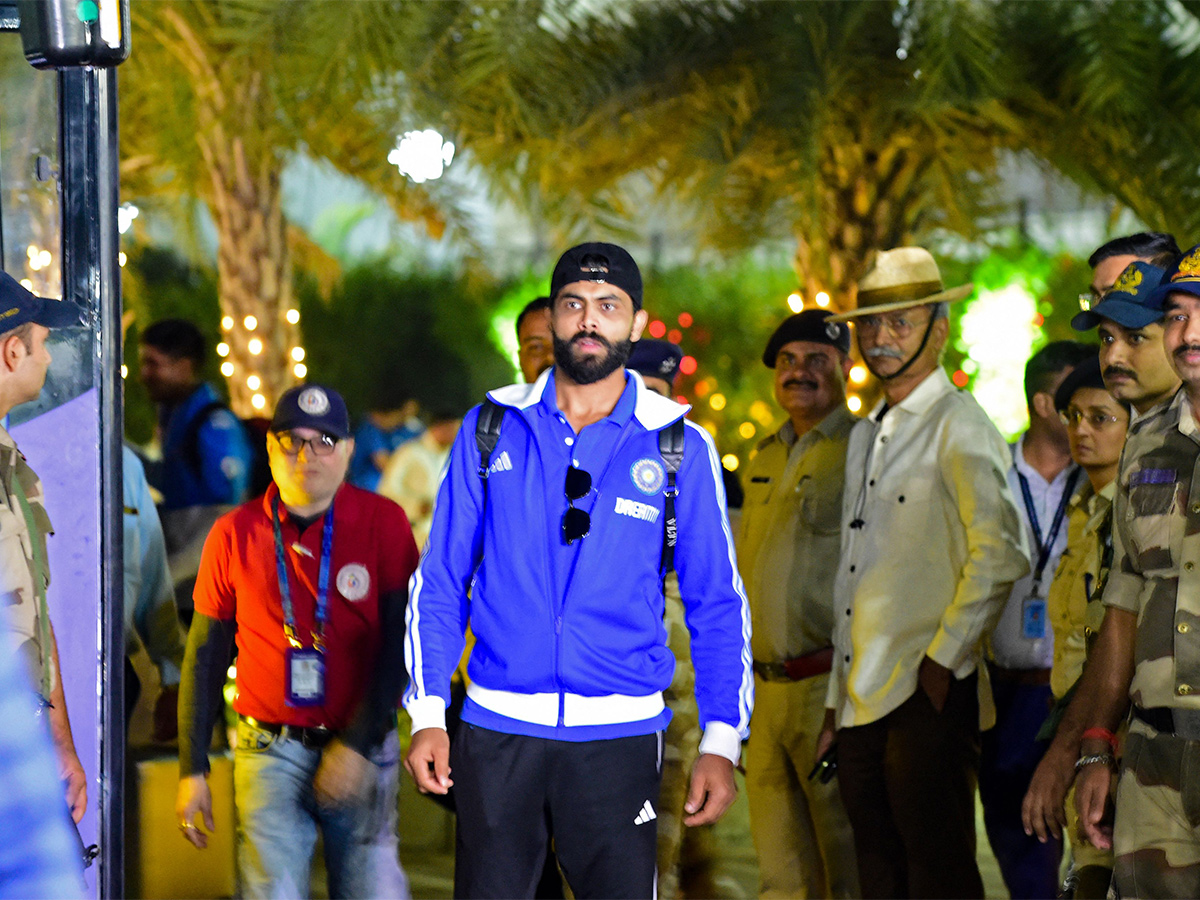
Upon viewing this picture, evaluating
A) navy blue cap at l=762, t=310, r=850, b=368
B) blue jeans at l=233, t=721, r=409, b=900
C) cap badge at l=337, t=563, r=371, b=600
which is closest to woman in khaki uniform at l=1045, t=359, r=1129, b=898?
navy blue cap at l=762, t=310, r=850, b=368

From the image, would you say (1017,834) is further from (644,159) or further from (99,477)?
(644,159)

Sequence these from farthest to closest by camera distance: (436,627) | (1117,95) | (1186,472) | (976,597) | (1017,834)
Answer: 1. (1117,95)
2. (1017,834)
3. (976,597)
4. (436,627)
5. (1186,472)

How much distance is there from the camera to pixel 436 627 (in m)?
3.33

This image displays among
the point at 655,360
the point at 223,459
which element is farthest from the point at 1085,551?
the point at 223,459

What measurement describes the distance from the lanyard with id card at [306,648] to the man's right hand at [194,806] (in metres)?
0.37

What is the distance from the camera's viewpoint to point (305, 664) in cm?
392

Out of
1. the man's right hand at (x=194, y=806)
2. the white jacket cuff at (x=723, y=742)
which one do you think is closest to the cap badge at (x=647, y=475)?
the white jacket cuff at (x=723, y=742)

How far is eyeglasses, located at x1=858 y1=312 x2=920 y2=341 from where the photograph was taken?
449 centimetres

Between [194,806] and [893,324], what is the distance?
2.63m

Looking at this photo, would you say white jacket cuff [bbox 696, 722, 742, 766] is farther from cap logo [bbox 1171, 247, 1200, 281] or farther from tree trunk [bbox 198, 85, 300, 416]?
tree trunk [bbox 198, 85, 300, 416]

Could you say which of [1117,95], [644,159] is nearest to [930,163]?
[1117,95]

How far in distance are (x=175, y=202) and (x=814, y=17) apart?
4989 millimetres

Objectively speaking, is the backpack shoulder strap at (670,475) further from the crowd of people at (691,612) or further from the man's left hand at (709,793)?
the man's left hand at (709,793)

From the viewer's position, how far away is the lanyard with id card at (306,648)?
3.90 metres
